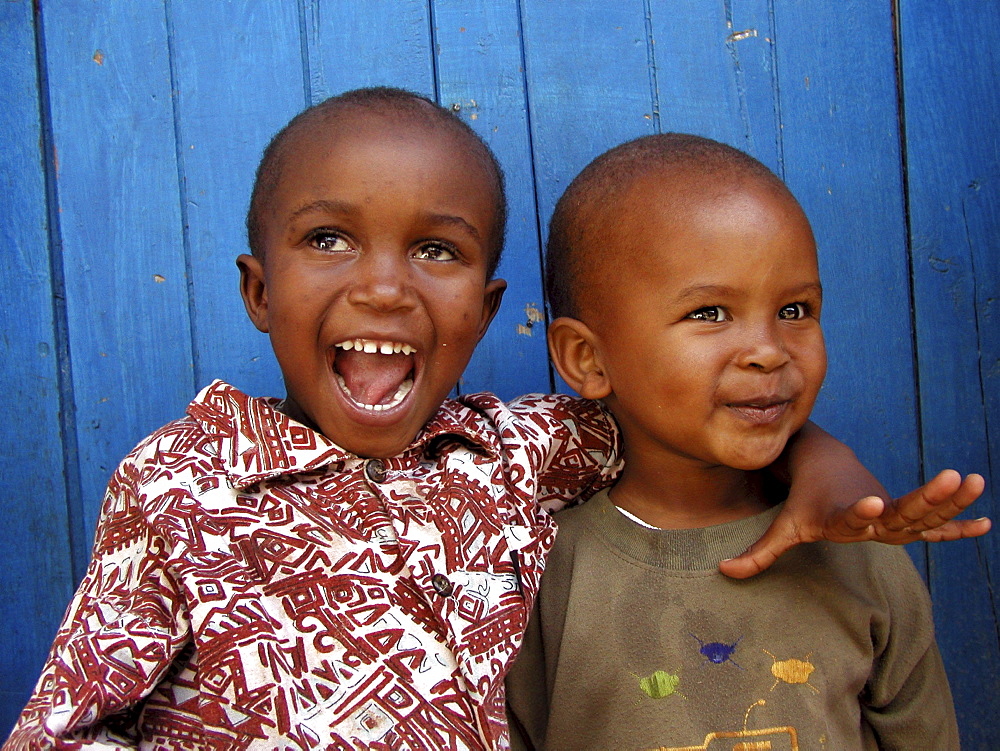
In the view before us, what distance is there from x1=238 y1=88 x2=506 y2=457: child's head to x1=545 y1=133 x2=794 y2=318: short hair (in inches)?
7.4

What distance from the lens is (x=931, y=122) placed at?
1.82 meters

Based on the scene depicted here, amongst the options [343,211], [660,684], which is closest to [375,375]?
[343,211]

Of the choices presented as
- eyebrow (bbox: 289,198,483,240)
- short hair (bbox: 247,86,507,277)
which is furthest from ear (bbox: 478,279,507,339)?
eyebrow (bbox: 289,198,483,240)

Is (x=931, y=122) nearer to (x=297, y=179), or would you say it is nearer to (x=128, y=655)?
(x=297, y=179)

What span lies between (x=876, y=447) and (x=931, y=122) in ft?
2.25

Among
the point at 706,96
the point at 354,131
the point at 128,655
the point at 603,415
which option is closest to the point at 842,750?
the point at 603,415

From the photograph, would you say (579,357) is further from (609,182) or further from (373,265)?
(373,265)

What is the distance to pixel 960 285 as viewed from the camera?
1.81 meters

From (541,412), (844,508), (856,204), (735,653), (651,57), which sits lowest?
(735,653)

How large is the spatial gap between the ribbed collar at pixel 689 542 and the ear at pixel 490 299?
40 cm

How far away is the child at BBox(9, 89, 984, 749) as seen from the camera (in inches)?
45.0

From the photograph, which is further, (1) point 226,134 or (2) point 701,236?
(1) point 226,134

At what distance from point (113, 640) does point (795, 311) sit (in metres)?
1.07

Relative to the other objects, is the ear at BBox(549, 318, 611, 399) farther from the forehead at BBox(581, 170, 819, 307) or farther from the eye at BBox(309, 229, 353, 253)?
the eye at BBox(309, 229, 353, 253)
